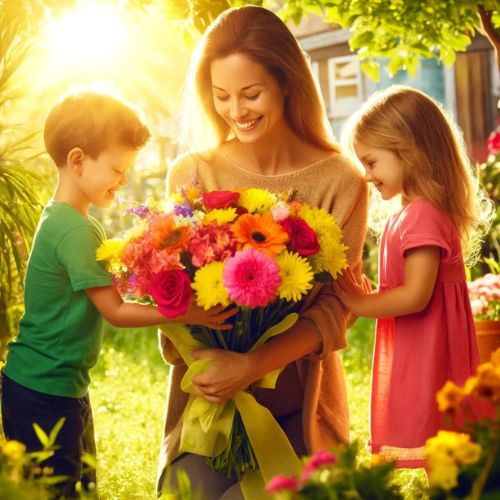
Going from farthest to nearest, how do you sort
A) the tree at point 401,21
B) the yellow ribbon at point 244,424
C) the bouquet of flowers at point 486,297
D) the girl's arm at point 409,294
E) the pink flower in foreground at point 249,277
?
the bouquet of flowers at point 486,297 → the tree at point 401,21 → the girl's arm at point 409,294 → the yellow ribbon at point 244,424 → the pink flower in foreground at point 249,277

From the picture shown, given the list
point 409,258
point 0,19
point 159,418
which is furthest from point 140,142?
point 159,418

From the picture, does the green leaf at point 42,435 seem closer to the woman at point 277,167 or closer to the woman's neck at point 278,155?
the woman at point 277,167

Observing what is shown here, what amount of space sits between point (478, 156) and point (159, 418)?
9.33 m

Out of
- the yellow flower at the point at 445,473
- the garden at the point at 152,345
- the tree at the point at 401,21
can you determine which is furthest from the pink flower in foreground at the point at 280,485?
the tree at the point at 401,21

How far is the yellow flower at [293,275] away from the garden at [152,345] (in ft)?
1.41

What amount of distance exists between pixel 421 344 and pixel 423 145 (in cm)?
64

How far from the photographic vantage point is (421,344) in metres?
3.19

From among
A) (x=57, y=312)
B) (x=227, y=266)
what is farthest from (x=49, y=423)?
(x=227, y=266)

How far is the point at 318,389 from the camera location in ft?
10.3

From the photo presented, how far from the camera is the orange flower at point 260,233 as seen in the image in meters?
2.54

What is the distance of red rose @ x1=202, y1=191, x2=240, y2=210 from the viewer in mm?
2664

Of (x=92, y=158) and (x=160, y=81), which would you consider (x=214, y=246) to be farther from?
(x=160, y=81)

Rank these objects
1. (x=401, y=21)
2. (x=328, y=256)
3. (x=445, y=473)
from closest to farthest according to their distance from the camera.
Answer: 1. (x=445, y=473)
2. (x=328, y=256)
3. (x=401, y=21)

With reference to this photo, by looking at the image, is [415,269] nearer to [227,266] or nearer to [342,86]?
[227,266]
